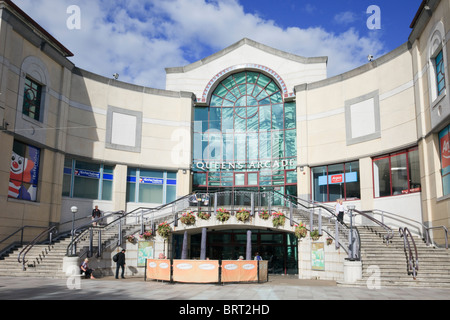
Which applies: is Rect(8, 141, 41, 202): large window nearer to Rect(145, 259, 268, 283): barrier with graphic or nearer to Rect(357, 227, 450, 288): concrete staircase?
Rect(145, 259, 268, 283): barrier with graphic

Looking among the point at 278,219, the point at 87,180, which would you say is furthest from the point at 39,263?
the point at 278,219

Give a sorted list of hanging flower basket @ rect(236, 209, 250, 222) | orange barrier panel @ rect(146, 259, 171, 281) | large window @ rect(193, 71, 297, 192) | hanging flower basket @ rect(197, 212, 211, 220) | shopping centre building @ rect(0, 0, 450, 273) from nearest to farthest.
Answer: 1. orange barrier panel @ rect(146, 259, 171, 281)
2. shopping centre building @ rect(0, 0, 450, 273)
3. hanging flower basket @ rect(236, 209, 250, 222)
4. hanging flower basket @ rect(197, 212, 211, 220)
5. large window @ rect(193, 71, 297, 192)

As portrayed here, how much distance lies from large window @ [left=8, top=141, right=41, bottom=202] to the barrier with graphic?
9.16 metres

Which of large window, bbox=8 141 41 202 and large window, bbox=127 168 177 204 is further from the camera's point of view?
large window, bbox=127 168 177 204

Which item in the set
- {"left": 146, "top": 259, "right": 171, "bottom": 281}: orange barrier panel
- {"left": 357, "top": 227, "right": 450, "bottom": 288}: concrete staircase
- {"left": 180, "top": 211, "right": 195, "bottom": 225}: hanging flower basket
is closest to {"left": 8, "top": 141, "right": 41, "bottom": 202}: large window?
{"left": 180, "top": 211, "right": 195, "bottom": 225}: hanging flower basket

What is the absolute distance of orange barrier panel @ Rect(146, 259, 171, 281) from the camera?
17.2 metres

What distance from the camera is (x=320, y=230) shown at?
69.8ft

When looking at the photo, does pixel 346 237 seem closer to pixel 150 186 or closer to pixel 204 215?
pixel 204 215

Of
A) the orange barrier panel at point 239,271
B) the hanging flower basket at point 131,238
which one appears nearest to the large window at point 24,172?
the hanging flower basket at point 131,238

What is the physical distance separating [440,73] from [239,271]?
1281 cm

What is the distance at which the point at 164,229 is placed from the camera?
77.4 feet

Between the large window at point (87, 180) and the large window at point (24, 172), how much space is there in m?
2.62
